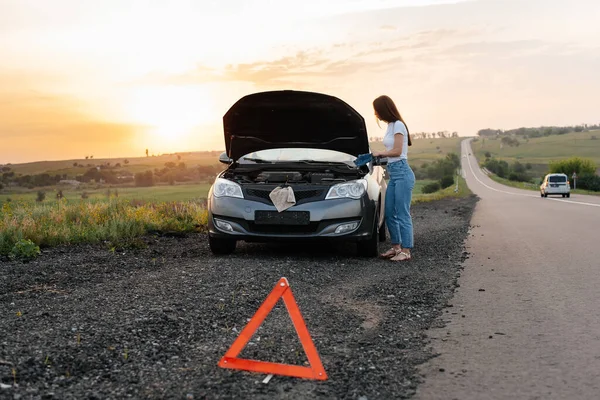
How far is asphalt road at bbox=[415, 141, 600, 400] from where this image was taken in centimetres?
353

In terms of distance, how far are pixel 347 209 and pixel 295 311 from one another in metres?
4.25

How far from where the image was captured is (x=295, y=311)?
154 inches

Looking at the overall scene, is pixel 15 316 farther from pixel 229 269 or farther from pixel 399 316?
pixel 399 316

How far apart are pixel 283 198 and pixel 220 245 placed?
1335 mm

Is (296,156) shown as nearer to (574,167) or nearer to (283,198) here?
(283,198)

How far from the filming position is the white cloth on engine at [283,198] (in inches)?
313

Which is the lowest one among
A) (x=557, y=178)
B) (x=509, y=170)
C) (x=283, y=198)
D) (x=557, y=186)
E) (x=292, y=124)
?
(x=509, y=170)

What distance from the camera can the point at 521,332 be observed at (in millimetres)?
4727

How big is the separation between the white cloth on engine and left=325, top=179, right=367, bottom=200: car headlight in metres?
0.49

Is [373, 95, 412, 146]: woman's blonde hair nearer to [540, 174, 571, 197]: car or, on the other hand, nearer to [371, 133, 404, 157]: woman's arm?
[371, 133, 404, 157]: woman's arm

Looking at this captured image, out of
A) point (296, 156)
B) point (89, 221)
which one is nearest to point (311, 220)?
point (296, 156)

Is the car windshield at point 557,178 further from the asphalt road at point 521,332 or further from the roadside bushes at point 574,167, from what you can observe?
the roadside bushes at point 574,167

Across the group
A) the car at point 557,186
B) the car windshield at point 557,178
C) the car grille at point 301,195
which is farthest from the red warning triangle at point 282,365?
the car windshield at point 557,178

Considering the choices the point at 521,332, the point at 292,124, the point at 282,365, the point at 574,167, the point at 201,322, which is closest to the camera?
the point at 282,365
